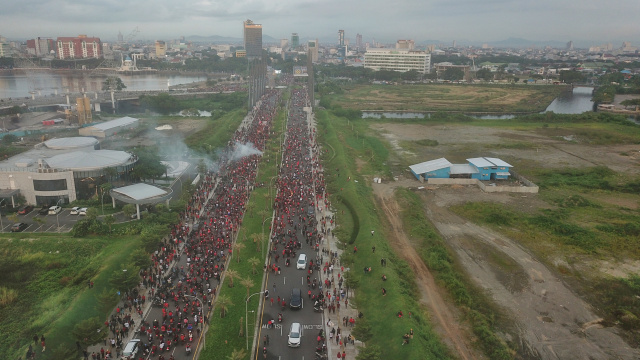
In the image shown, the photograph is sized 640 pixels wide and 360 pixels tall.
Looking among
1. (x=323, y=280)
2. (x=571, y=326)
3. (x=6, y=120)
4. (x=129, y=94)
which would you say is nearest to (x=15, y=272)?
(x=323, y=280)

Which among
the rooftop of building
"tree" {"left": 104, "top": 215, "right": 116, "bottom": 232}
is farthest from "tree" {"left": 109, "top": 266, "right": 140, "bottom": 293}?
the rooftop of building

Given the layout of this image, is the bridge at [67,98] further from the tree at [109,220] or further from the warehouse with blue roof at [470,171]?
the warehouse with blue roof at [470,171]

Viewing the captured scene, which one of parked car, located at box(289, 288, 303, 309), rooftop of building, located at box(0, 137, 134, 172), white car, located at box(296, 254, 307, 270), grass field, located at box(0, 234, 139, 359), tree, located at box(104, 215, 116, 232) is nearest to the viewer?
grass field, located at box(0, 234, 139, 359)

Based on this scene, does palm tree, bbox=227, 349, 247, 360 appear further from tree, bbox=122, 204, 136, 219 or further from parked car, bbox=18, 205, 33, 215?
parked car, bbox=18, 205, 33, 215

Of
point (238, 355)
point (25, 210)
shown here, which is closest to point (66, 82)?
point (25, 210)

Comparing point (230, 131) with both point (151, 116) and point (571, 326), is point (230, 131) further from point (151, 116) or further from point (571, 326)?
point (571, 326)

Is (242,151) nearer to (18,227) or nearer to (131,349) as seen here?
(18,227)
